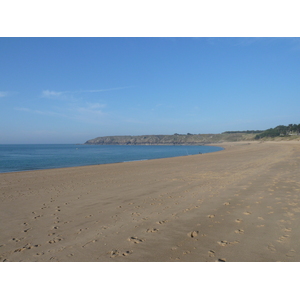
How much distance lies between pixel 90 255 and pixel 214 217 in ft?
10.4

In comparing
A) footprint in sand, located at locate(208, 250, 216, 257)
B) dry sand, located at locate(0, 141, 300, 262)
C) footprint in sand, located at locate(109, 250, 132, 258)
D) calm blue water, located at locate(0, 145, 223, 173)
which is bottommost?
calm blue water, located at locate(0, 145, 223, 173)

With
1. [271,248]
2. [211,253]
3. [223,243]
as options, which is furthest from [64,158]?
[271,248]

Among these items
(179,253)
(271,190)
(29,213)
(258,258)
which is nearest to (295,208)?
(271,190)

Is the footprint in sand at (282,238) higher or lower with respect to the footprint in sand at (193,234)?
higher

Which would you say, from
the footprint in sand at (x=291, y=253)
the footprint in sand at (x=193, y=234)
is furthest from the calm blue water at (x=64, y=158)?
the footprint in sand at (x=291, y=253)

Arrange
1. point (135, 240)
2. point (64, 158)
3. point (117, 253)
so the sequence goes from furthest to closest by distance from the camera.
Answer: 1. point (64, 158)
2. point (135, 240)
3. point (117, 253)

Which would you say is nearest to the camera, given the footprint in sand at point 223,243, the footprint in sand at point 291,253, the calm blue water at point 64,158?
the footprint in sand at point 291,253

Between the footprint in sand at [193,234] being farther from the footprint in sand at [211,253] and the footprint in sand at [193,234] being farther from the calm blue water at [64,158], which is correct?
the calm blue water at [64,158]

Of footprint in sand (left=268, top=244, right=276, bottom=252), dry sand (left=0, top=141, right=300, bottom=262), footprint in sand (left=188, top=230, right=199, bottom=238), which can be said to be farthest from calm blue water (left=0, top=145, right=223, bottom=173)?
footprint in sand (left=268, top=244, right=276, bottom=252)

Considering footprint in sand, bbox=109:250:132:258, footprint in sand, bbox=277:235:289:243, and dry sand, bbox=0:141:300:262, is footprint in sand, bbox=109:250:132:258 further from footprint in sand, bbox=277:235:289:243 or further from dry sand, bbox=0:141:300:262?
footprint in sand, bbox=277:235:289:243

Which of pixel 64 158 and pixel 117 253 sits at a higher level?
pixel 117 253

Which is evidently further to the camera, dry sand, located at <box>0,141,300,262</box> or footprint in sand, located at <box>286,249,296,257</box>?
dry sand, located at <box>0,141,300,262</box>

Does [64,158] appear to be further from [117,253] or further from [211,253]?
[211,253]

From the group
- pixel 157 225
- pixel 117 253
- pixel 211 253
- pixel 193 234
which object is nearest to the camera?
pixel 211 253
